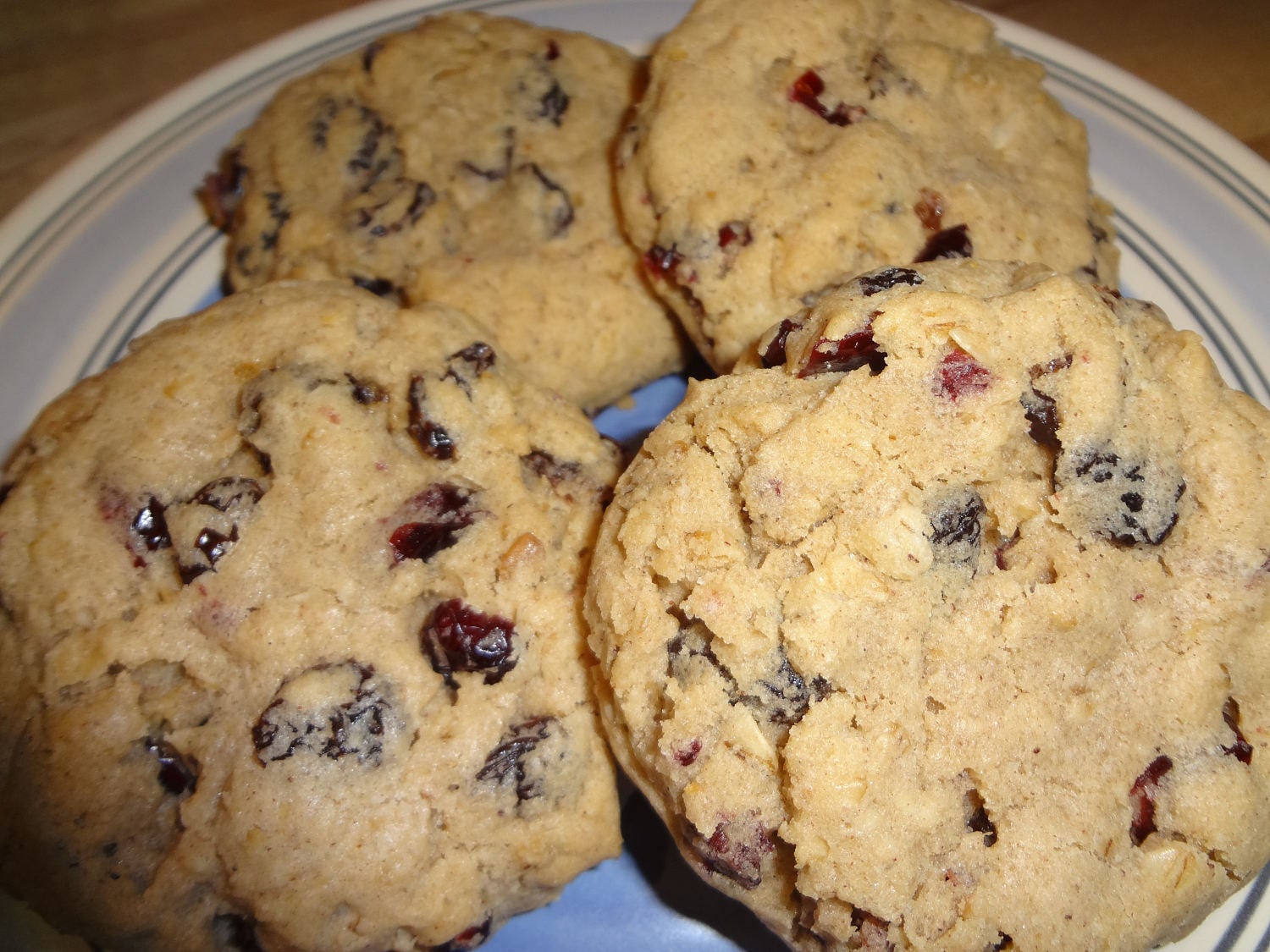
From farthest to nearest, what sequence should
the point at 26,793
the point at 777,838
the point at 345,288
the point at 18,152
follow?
the point at 18,152 → the point at 345,288 → the point at 26,793 → the point at 777,838

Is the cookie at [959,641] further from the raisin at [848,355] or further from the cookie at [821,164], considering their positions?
the cookie at [821,164]

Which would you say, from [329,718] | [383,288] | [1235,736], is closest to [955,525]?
[1235,736]

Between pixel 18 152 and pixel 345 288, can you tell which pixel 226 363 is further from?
pixel 18 152

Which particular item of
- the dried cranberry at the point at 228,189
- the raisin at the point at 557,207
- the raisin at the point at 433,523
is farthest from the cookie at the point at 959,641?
the dried cranberry at the point at 228,189

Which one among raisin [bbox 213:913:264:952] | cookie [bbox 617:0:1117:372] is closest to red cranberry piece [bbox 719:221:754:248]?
cookie [bbox 617:0:1117:372]

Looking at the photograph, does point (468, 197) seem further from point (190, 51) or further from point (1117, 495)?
point (190, 51)

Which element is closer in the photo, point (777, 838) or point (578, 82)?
point (777, 838)

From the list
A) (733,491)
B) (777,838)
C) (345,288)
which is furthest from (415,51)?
(777,838)

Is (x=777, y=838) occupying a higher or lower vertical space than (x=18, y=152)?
lower
